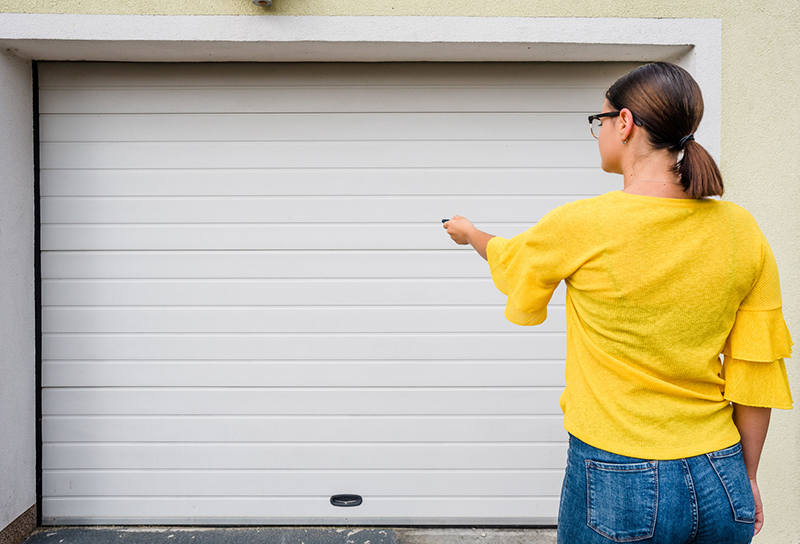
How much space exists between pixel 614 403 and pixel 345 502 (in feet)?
6.86

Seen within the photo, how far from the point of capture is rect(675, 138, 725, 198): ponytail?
1130mm

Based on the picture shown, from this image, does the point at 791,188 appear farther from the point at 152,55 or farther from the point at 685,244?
the point at 152,55

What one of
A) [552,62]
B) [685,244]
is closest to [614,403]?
[685,244]

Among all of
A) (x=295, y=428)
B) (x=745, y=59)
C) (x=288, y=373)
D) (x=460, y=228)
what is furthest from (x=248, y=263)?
(x=745, y=59)

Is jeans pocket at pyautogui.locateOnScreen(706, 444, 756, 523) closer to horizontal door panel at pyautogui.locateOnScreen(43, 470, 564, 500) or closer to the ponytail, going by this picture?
the ponytail

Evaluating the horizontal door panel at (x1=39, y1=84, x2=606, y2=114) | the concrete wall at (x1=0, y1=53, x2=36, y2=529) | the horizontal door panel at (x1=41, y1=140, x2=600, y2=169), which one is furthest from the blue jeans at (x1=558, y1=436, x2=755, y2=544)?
the concrete wall at (x1=0, y1=53, x2=36, y2=529)

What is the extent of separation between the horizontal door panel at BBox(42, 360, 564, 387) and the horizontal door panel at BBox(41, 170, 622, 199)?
91cm

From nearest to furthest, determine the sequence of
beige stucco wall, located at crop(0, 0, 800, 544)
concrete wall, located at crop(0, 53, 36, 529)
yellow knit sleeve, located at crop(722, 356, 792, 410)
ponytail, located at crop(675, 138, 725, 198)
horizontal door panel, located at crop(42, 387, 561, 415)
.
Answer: ponytail, located at crop(675, 138, 725, 198) < yellow knit sleeve, located at crop(722, 356, 792, 410) < beige stucco wall, located at crop(0, 0, 800, 544) < concrete wall, located at crop(0, 53, 36, 529) < horizontal door panel, located at crop(42, 387, 561, 415)

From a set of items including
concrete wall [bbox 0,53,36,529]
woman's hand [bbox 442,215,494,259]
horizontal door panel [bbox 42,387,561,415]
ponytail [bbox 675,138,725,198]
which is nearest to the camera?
ponytail [bbox 675,138,725,198]

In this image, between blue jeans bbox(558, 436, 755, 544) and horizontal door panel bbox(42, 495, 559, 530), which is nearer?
blue jeans bbox(558, 436, 755, 544)

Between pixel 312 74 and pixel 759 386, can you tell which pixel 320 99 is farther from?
pixel 759 386

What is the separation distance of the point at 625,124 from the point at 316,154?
6.13 ft

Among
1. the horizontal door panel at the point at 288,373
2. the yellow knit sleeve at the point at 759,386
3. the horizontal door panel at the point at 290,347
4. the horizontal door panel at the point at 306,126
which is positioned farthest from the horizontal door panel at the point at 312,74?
the yellow knit sleeve at the point at 759,386

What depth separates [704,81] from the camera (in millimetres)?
2467
